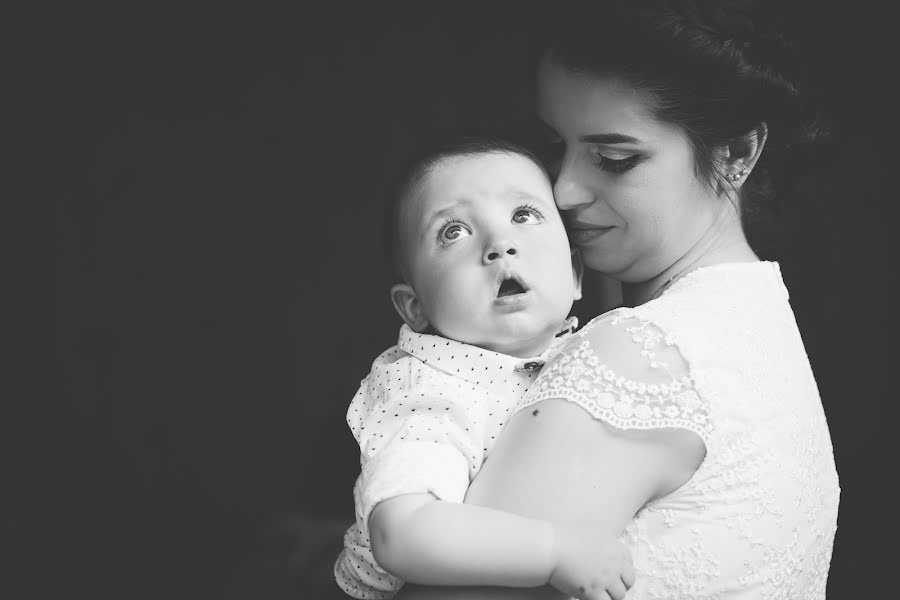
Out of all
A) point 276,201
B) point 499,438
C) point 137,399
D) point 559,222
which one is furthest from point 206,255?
point 499,438

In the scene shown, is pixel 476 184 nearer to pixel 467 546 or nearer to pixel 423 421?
pixel 423 421

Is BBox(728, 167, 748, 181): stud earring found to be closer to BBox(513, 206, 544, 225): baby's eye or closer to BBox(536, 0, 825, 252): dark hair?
BBox(536, 0, 825, 252): dark hair

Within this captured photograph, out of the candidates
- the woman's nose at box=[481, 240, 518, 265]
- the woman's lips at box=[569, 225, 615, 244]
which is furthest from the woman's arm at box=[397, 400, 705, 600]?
the woman's lips at box=[569, 225, 615, 244]

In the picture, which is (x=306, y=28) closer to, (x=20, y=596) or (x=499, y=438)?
(x=20, y=596)

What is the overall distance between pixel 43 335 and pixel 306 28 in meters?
1.37

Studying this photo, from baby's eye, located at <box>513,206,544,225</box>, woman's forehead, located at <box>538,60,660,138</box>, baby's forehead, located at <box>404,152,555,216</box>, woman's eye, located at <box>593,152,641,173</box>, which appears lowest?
baby's eye, located at <box>513,206,544,225</box>

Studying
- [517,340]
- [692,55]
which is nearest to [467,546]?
[517,340]

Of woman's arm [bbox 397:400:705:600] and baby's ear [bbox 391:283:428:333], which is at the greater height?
baby's ear [bbox 391:283:428:333]

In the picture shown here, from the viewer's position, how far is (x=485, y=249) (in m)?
1.51

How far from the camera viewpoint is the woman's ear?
5.54 ft

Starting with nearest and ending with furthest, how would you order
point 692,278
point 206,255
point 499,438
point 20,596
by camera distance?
point 499,438 < point 692,278 < point 20,596 < point 206,255

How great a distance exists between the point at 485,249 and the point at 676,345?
0.33m

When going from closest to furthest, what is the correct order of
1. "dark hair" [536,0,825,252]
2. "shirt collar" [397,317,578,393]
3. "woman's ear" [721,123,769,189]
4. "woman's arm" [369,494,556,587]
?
"woman's arm" [369,494,556,587] < "shirt collar" [397,317,578,393] < "dark hair" [536,0,825,252] < "woman's ear" [721,123,769,189]

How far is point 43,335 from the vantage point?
3420 mm
